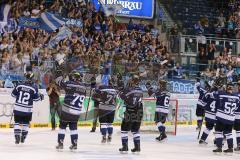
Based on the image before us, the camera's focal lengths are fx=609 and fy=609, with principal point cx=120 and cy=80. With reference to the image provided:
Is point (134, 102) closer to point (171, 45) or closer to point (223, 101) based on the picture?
point (223, 101)

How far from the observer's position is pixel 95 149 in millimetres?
16016

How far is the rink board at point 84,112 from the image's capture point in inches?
829

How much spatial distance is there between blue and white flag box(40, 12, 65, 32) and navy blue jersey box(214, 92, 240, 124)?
12.2 m

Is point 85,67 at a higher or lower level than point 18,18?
lower

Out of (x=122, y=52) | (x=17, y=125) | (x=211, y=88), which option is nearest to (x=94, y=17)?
(x=122, y=52)

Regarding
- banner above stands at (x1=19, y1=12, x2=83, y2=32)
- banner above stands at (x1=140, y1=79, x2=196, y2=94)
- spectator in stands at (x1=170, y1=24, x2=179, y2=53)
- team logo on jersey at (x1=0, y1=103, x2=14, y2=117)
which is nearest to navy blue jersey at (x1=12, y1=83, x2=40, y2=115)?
team logo on jersey at (x1=0, y1=103, x2=14, y2=117)

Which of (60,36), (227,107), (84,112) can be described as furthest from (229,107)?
(60,36)

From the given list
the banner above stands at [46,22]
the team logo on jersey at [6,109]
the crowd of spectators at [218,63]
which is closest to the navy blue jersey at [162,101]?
the team logo on jersey at [6,109]

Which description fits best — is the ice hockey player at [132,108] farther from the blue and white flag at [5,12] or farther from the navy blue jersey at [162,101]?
the blue and white flag at [5,12]

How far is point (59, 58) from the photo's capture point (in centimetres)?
2156

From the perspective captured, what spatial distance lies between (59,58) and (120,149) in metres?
7.12

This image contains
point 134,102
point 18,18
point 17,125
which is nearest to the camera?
point 134,102

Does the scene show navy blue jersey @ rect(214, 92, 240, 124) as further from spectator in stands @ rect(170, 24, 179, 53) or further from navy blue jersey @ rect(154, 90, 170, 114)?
spectator in stands @ rect(170, 24, 179, 53)

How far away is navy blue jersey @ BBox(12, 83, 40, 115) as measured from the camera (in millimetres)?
15922
